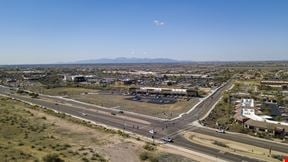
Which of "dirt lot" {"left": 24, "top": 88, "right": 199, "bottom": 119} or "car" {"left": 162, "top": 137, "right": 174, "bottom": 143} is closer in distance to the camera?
"car" {"left": 162, "top": 137, "right": 174, "bottom": 143}

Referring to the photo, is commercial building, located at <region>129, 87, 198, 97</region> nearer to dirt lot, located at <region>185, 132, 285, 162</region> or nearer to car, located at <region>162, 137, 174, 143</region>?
dirt lot, located at <region>185, 132, 285, 162</region>

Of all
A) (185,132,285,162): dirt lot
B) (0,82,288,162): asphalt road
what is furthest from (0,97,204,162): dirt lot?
(185,132,285,162): dirt lot

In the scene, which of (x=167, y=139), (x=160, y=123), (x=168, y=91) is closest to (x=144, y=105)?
(x=168, y=91)

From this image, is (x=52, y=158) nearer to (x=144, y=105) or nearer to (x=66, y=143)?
(x=66, y=143)

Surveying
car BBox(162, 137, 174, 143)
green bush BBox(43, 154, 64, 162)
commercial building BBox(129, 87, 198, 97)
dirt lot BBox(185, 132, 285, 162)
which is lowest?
dirt lot BBox(185, 132, 285, 162)

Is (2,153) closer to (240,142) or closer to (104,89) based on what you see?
(240,142)

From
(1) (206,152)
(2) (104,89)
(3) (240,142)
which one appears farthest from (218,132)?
(2) (104,89)
